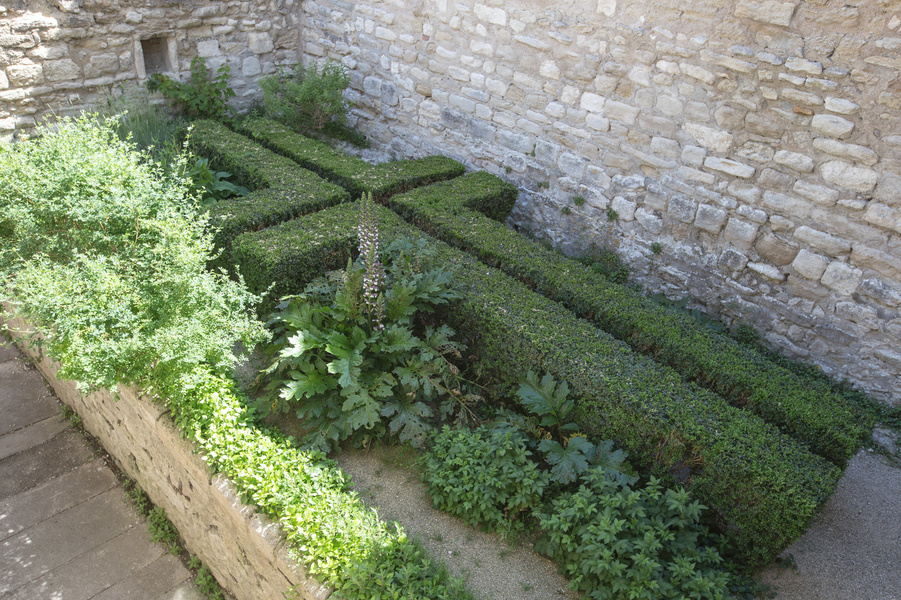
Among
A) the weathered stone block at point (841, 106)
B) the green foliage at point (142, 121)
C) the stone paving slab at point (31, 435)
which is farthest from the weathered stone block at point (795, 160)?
the stone paving slab at point (31, 435)

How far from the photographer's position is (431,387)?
424cm

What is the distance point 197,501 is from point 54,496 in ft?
5.37

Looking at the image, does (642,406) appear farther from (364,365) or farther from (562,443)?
(364,365)

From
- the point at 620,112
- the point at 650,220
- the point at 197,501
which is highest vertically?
the point at 620,112

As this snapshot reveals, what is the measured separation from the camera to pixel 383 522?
359cm

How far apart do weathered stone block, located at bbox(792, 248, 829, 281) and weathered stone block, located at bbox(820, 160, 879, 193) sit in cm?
57

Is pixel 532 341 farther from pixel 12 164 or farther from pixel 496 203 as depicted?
pixel 12 164

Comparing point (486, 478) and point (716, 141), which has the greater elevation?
point (716, 141)

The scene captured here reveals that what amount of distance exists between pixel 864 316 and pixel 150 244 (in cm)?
548

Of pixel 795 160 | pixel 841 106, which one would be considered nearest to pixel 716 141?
pixel 795 160

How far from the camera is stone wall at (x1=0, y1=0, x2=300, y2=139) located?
6637 mm

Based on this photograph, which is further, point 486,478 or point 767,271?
point 767,271

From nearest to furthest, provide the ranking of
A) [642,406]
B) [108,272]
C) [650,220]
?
1. [642,406]
2. [108,272]
3. [650,220]

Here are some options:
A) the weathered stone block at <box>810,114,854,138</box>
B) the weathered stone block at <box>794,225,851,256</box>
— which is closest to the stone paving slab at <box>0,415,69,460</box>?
the weathered stone block at <box>794,225,851,256</box>
